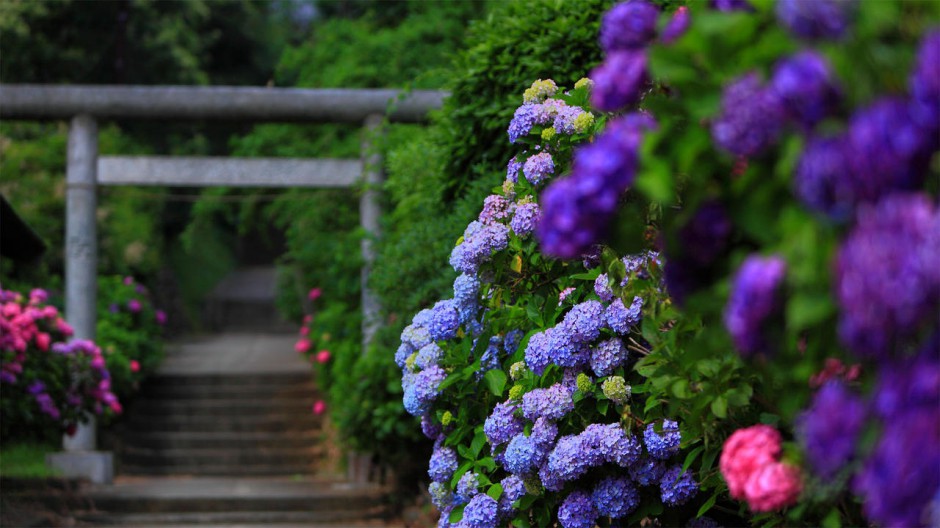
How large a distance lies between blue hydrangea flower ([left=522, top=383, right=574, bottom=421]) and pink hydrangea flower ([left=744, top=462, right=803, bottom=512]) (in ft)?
5.03

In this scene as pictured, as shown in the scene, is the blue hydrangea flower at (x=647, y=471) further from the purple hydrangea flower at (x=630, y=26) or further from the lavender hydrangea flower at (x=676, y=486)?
the purple hydrangea flower at (x=630, y=26)

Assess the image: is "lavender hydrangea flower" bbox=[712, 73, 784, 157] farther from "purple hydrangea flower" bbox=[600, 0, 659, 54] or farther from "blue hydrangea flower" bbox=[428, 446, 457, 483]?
"blue hydrangea flower" bbox=[428, 446, 457, 483]

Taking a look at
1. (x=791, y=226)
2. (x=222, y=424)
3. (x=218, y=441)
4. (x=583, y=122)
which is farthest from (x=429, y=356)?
(x=222, y=424)

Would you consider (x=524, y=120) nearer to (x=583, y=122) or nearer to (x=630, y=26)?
(x=583, y=122)

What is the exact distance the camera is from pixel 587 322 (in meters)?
3.42

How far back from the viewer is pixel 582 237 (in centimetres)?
159

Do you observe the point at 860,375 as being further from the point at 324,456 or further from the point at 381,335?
the point at 324,456

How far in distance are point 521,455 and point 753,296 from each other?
6.98ft

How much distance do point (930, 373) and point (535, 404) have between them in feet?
7.19

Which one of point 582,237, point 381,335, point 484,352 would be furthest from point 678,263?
point 381,335

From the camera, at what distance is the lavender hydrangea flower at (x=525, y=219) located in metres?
3.64

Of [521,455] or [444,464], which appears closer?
[521,455]

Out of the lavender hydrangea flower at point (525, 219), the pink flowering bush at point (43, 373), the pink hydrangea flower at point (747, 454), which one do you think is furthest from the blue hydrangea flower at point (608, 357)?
the pink flowering bush at point (43, 373)

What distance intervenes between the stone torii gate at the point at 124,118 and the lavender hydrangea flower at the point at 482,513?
5.24 m
